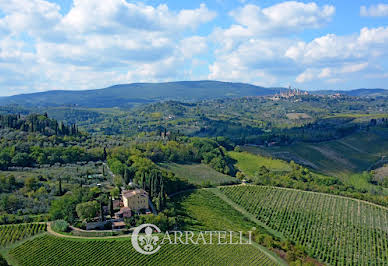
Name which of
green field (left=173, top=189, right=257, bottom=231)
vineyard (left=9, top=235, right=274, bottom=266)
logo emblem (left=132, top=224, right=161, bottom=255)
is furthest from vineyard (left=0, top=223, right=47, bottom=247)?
green field (left=173, top=189, right=257, bottom=231)

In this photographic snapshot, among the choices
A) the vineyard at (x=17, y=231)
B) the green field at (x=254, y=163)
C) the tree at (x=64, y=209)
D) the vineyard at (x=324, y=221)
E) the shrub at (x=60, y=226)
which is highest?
the tree at (x=64, y=209)

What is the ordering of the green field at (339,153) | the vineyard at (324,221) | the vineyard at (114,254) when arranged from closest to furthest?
the vineyard at (114,254) < the vineyard at (324,221) < the green field at (339,153)

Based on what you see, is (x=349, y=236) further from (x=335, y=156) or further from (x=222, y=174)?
→ (x=335, y=156)

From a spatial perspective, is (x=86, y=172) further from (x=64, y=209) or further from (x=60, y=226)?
(x=60, y=226)

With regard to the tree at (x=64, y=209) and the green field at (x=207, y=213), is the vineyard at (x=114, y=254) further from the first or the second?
the green field at (x=207, y=213)

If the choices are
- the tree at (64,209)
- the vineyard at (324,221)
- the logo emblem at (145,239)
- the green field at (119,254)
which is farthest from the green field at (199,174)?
the tree at (64,209)

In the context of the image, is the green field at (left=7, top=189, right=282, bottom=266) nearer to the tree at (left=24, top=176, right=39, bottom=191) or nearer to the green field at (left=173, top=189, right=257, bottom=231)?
the green field at (left=173, top=189, right=257, bottom=231)
